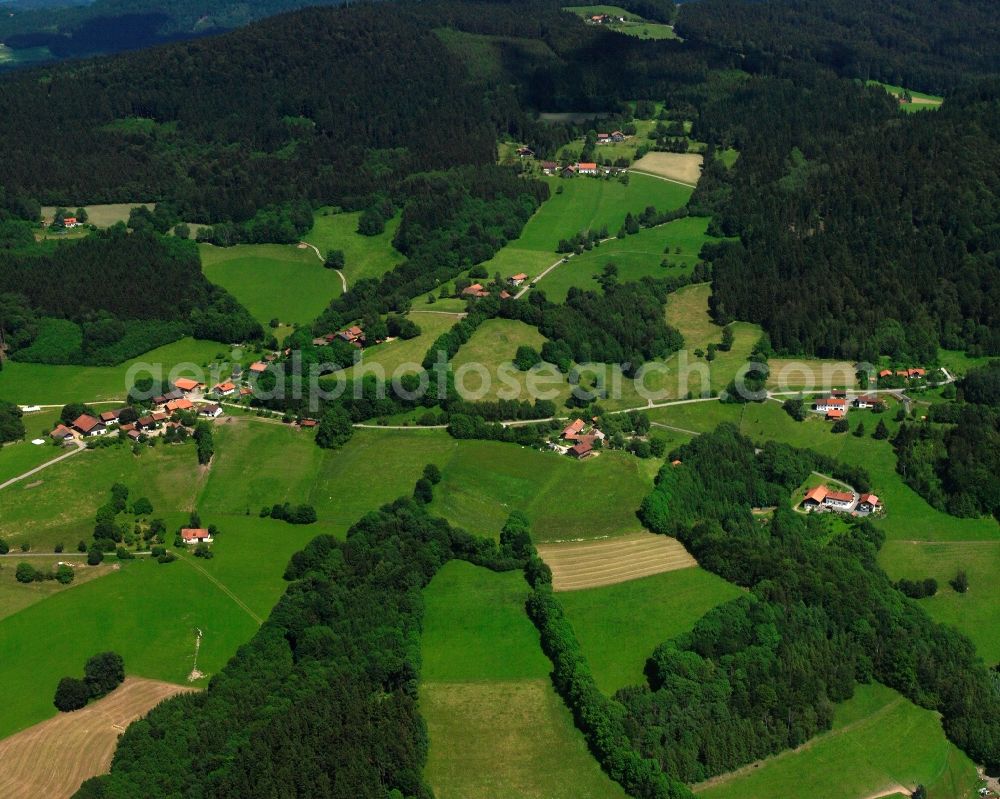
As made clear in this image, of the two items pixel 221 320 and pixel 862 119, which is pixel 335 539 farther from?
pixel 862 119

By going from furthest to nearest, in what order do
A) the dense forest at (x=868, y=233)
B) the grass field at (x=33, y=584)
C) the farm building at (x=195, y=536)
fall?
the dense forest at (x=868, y=233)
the farm building at (x=195, y=536)
the grass field at (x=33, y=584)

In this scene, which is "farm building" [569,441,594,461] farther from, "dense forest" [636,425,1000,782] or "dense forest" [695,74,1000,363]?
"dense forest" [695,74,1000,363]

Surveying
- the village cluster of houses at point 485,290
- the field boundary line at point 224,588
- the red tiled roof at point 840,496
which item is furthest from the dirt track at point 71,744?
the village cluster of houses at point 485,290

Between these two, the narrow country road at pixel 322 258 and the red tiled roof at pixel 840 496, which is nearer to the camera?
the red tiled roof at pixel 840 496

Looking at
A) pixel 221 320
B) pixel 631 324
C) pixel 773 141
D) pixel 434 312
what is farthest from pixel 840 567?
pixel 773 141

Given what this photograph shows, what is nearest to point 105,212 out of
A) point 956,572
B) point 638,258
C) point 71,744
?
point 638,258

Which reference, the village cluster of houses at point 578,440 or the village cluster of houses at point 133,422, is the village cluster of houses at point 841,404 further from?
the village cluster of houses at point 133,422

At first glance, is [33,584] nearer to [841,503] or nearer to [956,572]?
[841,503]
